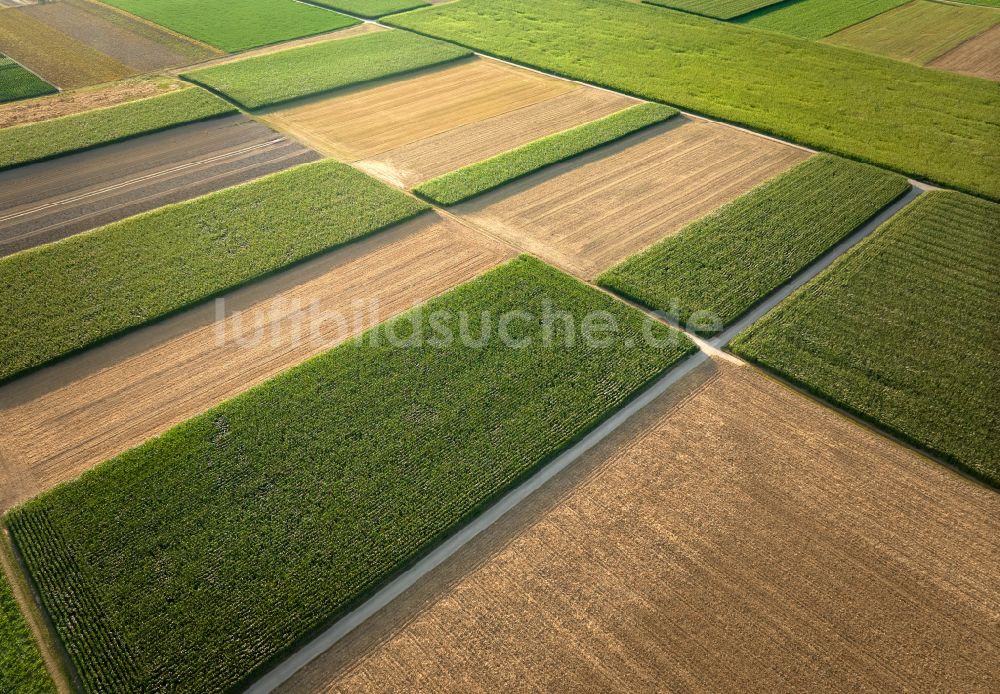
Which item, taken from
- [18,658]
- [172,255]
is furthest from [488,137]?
[18,658]

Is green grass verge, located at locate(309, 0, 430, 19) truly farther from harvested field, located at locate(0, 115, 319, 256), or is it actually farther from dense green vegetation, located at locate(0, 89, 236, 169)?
harvested field, located at locate(0, 115, 319, 256)

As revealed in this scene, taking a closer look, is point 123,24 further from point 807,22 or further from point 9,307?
point 807,22

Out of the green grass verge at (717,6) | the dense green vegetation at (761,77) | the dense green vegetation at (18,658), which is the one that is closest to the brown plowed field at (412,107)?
the dense green vegetation at (761,77)

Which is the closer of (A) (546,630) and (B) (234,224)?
(A) (546,630)

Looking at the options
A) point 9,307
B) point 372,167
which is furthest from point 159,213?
point 372,167

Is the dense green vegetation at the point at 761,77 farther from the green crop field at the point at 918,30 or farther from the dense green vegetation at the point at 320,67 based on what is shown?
the dense green vegetation at the point at 320,67

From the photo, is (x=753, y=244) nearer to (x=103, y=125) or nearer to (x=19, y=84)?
(x=103, y=125)

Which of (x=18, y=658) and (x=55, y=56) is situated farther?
(x=55, y=56)
